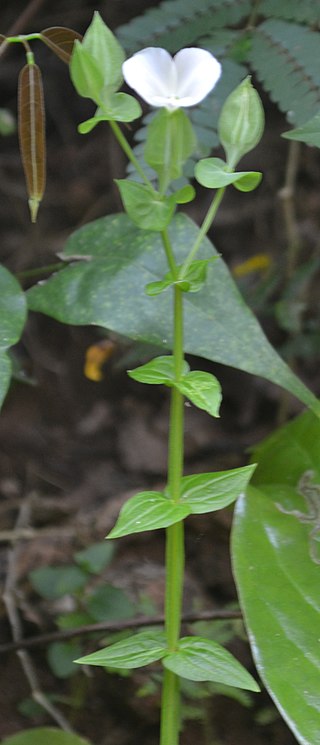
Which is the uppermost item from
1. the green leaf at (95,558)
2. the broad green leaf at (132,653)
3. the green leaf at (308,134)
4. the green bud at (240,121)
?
the green bud at (240,121)

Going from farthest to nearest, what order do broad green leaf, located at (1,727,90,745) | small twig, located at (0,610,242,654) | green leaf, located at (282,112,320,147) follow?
small twig, located at (0,610,242,654) < broad green leaf, located at (1,727,90,745) < green leaf, located at (282,112,320,147)

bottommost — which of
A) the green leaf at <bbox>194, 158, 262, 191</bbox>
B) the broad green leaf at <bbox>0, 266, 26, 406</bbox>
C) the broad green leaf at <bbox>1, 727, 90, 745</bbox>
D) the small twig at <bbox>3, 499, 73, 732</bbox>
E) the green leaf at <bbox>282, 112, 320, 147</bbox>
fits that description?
the small twig at <bbox>3, 499, 73, 732</bbox>

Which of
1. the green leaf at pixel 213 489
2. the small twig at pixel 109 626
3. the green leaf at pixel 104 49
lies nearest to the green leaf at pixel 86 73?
the green leaf at pixel 104 49

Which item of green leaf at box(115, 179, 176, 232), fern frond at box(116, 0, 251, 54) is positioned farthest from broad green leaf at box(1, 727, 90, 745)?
fern frond at box(116, 0, 251, 54)

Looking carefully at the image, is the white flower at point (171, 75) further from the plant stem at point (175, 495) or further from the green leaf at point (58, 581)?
the green leaf at point (58, 581)

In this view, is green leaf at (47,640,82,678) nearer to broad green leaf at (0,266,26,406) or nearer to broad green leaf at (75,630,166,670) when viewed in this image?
broad green leaf at (75,630,166,670)

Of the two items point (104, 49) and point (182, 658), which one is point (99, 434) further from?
point (104, 49)
